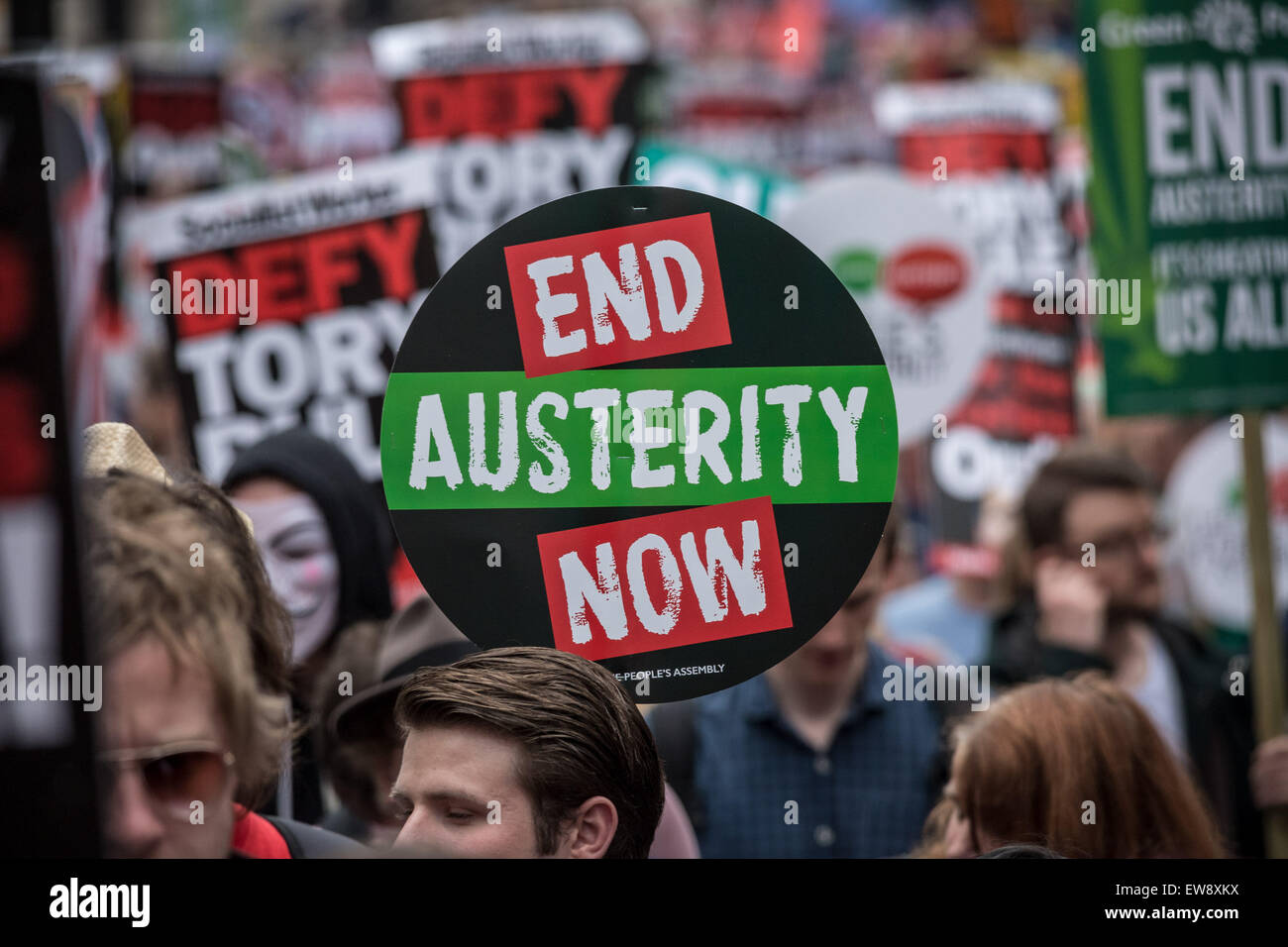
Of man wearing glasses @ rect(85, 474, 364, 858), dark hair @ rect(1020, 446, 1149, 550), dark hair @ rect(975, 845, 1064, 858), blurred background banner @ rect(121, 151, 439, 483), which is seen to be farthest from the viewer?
dark hair @ rect(1020, 446, 1149, 550)

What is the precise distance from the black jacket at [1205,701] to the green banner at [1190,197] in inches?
21.2

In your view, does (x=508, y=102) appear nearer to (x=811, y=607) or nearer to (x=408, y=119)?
(x=408, y=119)

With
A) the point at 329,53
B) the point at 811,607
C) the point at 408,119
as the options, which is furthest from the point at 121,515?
the point at 329,53

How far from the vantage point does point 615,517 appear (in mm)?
1847

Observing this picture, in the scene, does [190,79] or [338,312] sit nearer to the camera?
[338,312]

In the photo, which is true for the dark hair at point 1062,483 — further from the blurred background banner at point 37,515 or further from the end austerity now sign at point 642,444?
the blurred background banner at point 37,515

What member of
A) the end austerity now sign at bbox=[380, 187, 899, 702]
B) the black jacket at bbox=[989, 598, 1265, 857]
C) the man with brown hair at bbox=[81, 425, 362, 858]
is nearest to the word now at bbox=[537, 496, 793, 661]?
the end austerity now sign at bbox=[380, 187, 899, 702]

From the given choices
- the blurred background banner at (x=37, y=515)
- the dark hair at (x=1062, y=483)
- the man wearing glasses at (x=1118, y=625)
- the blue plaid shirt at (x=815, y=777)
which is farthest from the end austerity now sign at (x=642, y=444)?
the dark hair at (x=1062, y=483)

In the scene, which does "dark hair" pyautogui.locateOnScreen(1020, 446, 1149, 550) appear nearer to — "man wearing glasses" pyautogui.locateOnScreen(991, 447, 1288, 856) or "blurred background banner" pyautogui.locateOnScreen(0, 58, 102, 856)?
"man wearing glasses" pyautogui.locateOnScreen(991, 447, 1288, 856)

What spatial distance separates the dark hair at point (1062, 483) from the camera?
3367 millimetres

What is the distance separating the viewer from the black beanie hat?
213 cm

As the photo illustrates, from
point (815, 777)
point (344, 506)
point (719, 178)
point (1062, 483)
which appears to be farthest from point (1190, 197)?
point (344, 506)

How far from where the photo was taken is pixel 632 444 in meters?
1.86
